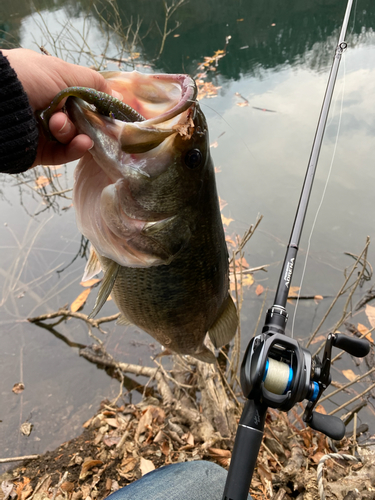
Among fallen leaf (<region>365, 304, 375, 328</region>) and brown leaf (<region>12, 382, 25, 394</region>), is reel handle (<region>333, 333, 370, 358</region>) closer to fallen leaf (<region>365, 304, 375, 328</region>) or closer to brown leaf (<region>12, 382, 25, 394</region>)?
fallen leaf (<region>365, 304, 375, 328</region>)

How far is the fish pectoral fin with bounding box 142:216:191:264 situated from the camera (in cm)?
129

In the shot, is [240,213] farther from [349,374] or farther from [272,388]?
[272,388]

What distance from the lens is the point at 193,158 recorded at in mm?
1221

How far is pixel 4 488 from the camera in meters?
2.28

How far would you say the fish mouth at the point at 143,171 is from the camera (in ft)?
3.62

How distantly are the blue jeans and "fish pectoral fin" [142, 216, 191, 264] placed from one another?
1.35 metres

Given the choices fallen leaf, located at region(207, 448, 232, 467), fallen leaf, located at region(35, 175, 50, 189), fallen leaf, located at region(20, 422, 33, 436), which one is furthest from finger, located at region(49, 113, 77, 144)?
fallen leaf, located at region(35, 175, 50, 189)

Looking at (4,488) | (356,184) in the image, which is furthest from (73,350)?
(356,184)

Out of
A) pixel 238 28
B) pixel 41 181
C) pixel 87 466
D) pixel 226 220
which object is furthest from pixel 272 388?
pixel 238 28

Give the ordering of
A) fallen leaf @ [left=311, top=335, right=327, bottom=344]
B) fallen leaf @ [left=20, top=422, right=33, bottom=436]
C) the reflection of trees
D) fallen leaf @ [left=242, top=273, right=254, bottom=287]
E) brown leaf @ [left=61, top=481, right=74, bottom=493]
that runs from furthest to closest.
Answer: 1. the reflection of trees
2. fallen leaf @ [left=242, top=273, right=254, bottom=287]
3. fallen leaf @ [left=311, top=335, right=327, bottom=344]
4. fallen leaf @ [left=20, top=422, right=33, bottom=436]
5. brown leaf @ [left=61, top=481, right=74, bottom=493]

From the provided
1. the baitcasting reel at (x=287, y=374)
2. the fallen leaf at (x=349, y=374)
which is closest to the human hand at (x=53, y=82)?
the baitcasting reel at (x=287, y=374)

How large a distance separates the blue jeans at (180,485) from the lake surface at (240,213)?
4.15 feet

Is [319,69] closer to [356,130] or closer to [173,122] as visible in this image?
[356,130]

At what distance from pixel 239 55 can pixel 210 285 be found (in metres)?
9.87
